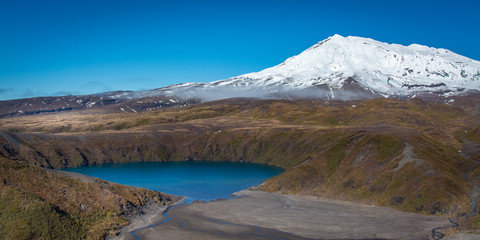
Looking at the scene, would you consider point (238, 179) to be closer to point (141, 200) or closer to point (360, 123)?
point (141, 200)

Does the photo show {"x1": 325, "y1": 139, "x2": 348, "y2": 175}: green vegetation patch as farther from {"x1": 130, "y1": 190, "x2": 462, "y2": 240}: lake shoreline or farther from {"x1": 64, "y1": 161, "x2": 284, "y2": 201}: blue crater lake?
{"x1": 64, "y1": 161, "x2": 284, "y2": 201}: blue crater lake

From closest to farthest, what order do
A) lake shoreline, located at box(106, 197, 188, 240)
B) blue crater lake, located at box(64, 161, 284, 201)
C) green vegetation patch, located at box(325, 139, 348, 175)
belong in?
lake shoreline, located at box(106, 197, 188, 240)
green vegetation patch, located at box(325, 139, 348, 175)
blue crater lake, located at box(64, 161, 284, 201)

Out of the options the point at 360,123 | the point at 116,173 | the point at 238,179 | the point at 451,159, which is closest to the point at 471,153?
the point at 451,159

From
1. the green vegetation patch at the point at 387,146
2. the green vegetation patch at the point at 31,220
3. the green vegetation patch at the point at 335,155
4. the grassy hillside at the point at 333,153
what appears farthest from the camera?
the green vegetation patch at the point at 335,155

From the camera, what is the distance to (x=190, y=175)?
129 metres

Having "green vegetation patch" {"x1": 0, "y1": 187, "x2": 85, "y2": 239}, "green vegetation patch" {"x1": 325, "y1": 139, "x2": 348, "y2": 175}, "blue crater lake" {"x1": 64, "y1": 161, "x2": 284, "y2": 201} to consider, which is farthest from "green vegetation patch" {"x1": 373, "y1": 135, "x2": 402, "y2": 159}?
"green vegetation patch" {"x1": 0, "y1": 187, "x2": 85, "y2": 239}

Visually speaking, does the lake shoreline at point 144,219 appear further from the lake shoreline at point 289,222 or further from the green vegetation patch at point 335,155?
the green vegetation patch at point 335,155

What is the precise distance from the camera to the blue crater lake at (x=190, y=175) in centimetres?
10231

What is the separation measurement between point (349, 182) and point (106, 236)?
5068cm

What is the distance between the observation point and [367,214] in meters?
70.3

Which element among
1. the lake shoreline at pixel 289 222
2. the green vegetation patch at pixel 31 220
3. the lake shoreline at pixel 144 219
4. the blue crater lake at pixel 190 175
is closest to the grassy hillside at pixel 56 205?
the green vegetation patch at pixel 31 220

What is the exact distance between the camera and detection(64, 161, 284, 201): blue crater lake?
336ft

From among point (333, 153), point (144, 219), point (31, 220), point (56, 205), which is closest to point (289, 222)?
point (144, 219)

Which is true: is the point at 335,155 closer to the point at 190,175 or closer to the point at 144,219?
the point at 190,175
